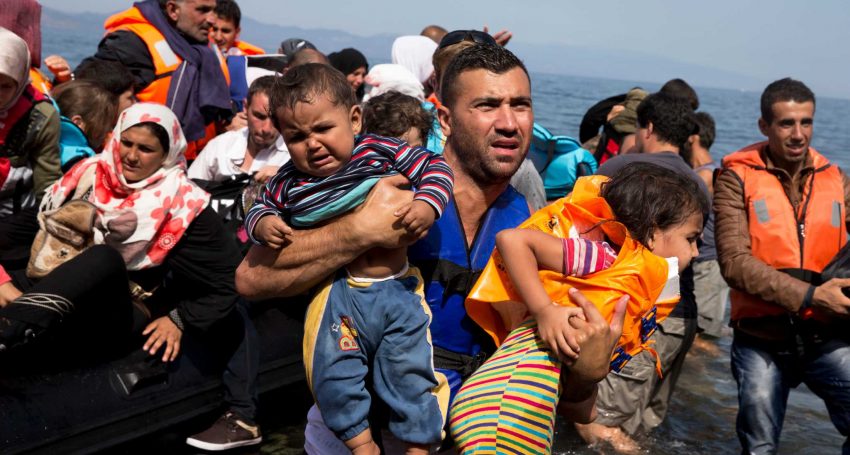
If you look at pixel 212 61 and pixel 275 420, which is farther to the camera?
pixel 212 61

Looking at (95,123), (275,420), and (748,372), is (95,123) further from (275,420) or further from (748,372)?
(748,372)

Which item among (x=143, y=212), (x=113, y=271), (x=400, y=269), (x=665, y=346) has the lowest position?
(x=665, y=346)

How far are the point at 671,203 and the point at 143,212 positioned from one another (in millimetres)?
2589

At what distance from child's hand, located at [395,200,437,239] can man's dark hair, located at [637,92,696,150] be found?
381 centimetres

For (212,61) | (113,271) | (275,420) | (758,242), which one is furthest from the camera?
(212,61)

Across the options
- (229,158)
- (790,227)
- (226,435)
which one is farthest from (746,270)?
(229,158)

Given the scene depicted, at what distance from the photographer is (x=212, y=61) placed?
6.76 m

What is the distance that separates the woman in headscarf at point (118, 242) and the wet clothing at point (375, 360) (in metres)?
1.64

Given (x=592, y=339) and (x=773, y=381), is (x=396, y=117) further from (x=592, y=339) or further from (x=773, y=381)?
(x=773, y=381)

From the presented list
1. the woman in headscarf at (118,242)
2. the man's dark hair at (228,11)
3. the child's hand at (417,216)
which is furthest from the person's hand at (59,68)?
the child's hand at (417,216)

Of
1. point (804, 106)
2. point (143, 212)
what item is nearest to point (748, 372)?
point (804, 106)

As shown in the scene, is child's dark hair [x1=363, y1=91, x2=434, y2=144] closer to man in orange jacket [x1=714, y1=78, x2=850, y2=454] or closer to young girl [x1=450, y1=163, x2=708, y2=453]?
young girl [x1=450, y1=163, x2=708, y2=453]

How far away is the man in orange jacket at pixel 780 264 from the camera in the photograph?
511cm

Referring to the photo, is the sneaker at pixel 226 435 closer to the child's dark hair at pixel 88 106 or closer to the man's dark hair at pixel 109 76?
the child's dark hair at pixel 88 106
